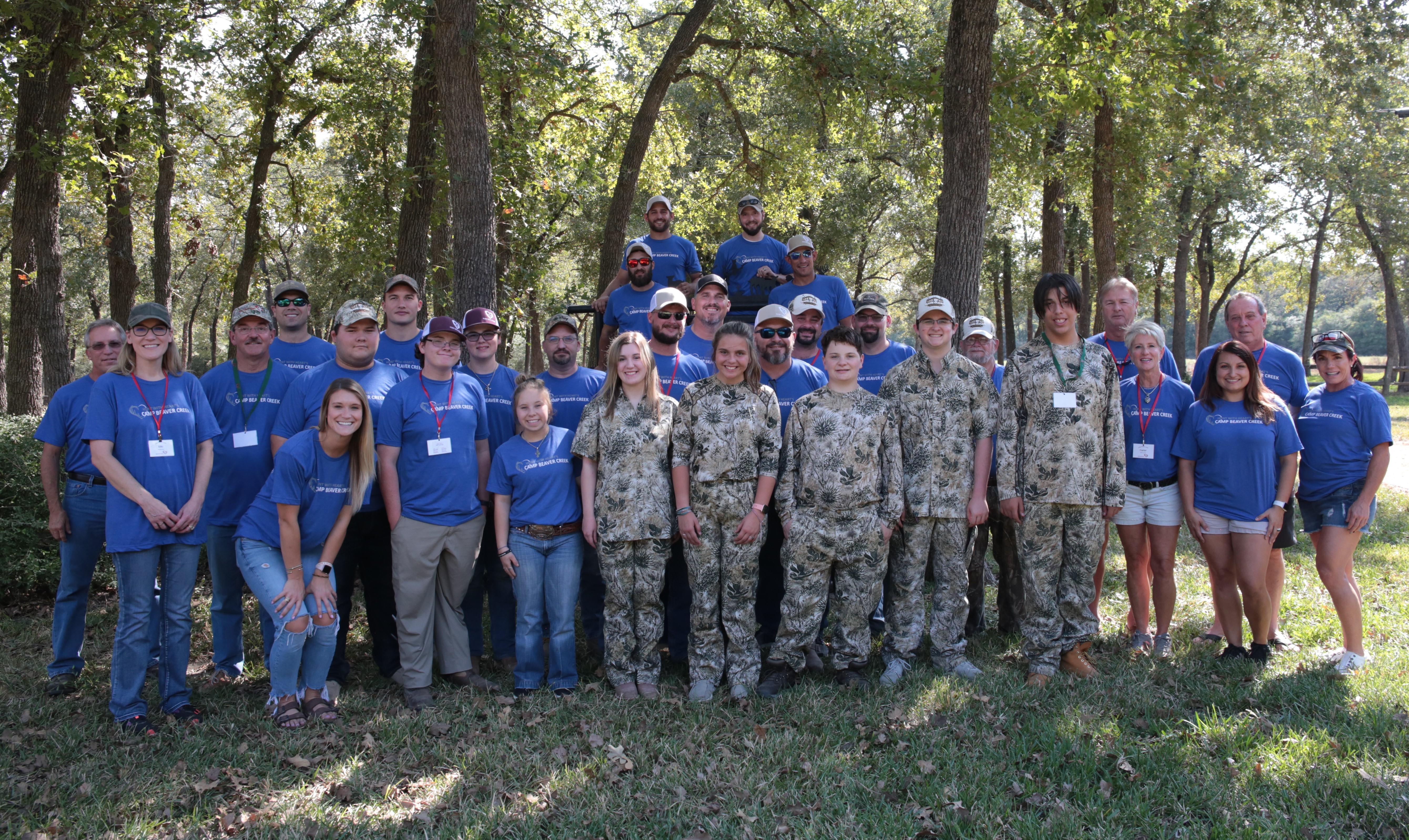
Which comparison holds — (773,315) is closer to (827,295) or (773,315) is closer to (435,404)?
(827,295)

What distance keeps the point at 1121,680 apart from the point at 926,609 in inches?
89.2

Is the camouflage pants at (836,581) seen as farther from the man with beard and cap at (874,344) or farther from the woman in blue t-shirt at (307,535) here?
the woman in blue t-shirt at (307,535)

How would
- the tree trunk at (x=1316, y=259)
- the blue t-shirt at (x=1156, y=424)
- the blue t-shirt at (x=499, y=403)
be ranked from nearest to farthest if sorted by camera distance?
1. the blue t-shirt at (x=1156, y=424)
2. the blue t-shirt at (x=499, y=403)
3. the tree trunk at (x=1316, y=259)

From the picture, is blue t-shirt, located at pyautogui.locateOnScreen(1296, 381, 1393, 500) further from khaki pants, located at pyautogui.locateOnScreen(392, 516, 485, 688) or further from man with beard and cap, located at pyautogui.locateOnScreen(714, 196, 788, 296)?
khaki pants, located at pyautogui.locateOnScreen(392, 516, 485, 688)

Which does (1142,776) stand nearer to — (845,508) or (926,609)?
(845,508)

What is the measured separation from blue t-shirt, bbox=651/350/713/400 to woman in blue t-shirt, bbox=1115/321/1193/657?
9.47 ft

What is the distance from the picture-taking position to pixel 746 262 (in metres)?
8.20

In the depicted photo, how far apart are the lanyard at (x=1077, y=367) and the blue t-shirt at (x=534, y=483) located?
315 centimetres

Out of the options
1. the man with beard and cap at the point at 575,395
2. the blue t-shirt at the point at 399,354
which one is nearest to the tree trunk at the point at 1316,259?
the man with beard and cap at the point at 575,395

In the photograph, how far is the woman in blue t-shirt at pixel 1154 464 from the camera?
18.6 ft

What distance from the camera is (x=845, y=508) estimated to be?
5.20 meters

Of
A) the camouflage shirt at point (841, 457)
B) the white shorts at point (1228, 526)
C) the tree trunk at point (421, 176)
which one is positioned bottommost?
the white shorts at point (1228, 526)

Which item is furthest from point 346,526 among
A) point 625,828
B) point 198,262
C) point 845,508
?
point 198,262

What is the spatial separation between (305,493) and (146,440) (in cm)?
96
